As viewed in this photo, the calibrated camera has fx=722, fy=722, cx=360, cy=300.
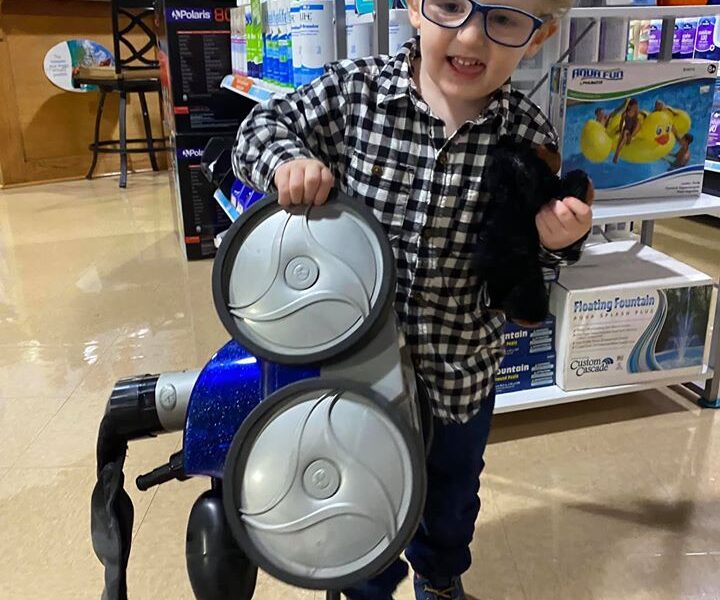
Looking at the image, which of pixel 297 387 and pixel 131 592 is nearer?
pixel 297 387

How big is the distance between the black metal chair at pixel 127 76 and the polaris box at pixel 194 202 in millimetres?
1072

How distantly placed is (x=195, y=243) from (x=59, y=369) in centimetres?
89

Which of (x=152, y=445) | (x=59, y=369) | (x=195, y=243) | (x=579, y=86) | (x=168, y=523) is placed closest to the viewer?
(x=168, y=523)

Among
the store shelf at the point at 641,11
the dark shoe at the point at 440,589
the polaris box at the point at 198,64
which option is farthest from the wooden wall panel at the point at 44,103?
the dark shoe at the point at 440,589

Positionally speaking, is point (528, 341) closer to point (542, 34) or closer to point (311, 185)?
point (542, 34)

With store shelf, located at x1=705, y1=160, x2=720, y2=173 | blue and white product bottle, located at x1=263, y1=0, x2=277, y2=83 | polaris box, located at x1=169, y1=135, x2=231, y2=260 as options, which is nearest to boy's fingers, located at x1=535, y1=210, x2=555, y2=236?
blue and white product bottle, located at x1=263, y1=0, x2=277, y2=83

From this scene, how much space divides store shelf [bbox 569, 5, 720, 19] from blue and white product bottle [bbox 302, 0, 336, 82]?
0.47m

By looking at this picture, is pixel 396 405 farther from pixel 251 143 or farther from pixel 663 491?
pixel 663 491

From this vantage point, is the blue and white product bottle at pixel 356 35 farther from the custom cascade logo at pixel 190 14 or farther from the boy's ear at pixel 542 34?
the custom cascade logo at pixel 190 14

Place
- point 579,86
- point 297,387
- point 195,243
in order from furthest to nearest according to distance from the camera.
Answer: point 195,243 < point 579,86 < point 297,387

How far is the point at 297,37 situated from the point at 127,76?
8.56 feet

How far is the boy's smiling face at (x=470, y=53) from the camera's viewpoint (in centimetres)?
65

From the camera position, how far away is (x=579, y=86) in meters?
1.36

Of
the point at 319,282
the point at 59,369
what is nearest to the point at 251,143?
the point at 319,282
